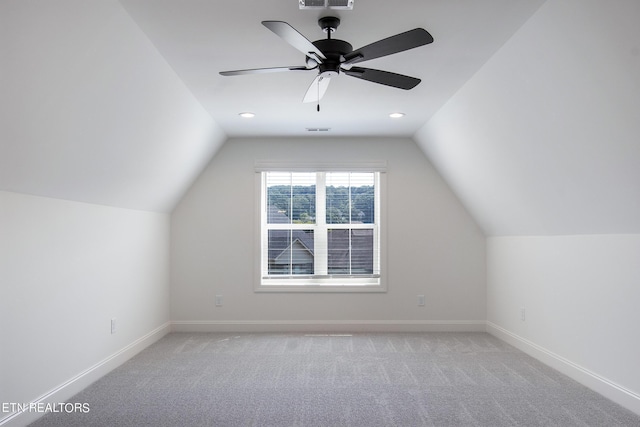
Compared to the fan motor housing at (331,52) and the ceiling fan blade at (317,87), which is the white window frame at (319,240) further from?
the fan motor housing at (331,52)

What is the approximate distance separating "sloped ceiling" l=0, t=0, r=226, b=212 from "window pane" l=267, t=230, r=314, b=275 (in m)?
1.99

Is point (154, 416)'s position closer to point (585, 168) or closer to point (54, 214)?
point (54, 214)

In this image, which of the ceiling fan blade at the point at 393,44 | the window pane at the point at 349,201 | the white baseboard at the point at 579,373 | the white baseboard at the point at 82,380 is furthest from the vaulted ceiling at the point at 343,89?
the window pane at the point at 349,201

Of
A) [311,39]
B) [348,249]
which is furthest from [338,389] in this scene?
[348,249]

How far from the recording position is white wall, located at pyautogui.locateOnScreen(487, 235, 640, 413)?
10.3ft

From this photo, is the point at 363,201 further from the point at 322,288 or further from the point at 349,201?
the point at 322,288

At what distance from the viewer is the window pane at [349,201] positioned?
5855mm

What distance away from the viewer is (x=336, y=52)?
2.62 metres

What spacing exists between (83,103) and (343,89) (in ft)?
6.47

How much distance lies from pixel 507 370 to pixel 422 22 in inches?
112

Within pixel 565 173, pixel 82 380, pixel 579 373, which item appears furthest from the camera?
pixel 579 373

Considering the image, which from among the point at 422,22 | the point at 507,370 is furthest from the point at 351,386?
the point at 422,22

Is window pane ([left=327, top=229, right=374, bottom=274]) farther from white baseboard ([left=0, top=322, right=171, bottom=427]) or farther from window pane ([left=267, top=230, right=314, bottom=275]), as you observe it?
white baseboard ([left=0, top=322, right=171, bottom=427])

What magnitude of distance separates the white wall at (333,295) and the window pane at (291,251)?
302 millimetres
